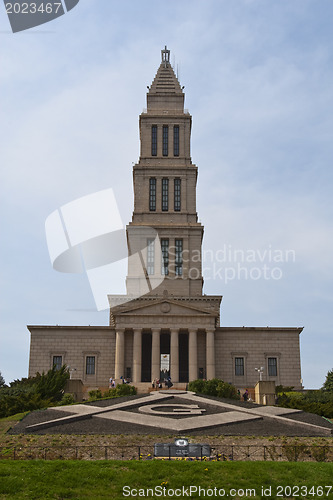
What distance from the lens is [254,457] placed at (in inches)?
1170

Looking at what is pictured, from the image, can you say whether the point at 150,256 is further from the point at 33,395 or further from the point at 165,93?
the point at 33,395

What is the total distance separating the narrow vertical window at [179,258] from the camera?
80312 millimetres

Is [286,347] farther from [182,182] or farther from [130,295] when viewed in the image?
[182,182]

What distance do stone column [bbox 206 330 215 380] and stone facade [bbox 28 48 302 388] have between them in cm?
10

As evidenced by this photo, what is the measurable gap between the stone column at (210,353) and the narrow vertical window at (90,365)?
1236cm

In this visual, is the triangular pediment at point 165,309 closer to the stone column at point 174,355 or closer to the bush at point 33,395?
the stone column at point 174,355

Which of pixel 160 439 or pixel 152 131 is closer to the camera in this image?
pixel 160 439

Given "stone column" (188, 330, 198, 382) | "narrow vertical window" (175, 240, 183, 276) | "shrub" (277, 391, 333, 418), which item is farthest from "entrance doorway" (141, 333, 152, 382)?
"shrub" (277, 391, 333, 418)

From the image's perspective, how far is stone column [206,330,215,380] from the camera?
6781cm

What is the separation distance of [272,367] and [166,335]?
40.8 ft

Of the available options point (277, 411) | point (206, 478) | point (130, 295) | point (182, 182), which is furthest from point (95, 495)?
point (182, 182)

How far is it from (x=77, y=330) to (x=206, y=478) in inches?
1917

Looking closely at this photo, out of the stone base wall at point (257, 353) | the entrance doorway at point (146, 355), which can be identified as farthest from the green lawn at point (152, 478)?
the entrance doorway at point (146, 355)

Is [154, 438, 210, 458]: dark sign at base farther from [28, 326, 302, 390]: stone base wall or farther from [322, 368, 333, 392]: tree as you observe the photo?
Answer: [28, 326, 302, 390]: stone base wall
